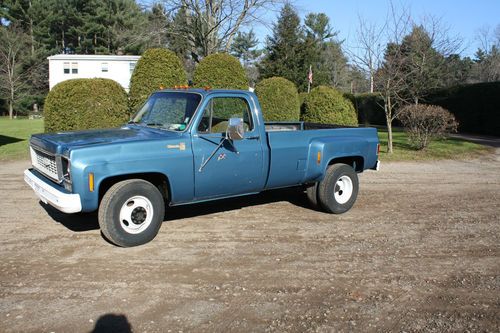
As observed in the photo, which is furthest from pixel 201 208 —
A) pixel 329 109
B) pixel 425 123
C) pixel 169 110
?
pixel 425 123

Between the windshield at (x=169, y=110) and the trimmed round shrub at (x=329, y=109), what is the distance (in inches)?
410

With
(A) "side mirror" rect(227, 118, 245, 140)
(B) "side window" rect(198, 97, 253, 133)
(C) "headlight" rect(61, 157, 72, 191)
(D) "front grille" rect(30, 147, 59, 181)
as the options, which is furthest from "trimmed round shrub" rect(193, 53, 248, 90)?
(C) "headlight" rect(61, 157, 72, 191)

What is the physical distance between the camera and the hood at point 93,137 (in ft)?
16.7

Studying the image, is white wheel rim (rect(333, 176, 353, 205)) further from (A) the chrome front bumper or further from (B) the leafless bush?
(B) the leafless bush

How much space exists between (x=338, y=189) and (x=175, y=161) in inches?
117

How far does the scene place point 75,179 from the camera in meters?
4.84

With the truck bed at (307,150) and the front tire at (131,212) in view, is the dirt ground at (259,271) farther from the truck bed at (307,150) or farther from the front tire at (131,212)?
the truck bed at (307,150)

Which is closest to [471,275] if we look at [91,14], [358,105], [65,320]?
[65,320]

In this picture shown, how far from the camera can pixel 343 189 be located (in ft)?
24.0

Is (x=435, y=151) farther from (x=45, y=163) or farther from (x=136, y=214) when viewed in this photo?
(x=45, y=163)

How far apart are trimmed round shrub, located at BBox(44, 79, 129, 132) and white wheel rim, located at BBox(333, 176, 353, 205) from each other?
8128 millimetres

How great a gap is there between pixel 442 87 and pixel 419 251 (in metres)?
25.0

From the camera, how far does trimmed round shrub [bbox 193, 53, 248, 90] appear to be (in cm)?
1464

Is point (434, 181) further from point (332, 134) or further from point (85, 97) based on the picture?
point (85, 97)
